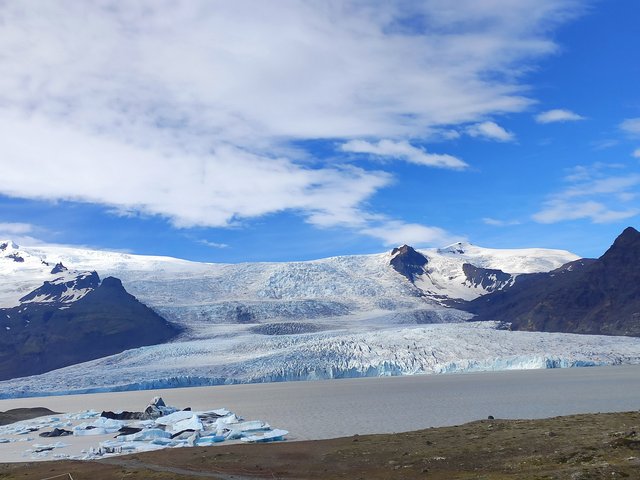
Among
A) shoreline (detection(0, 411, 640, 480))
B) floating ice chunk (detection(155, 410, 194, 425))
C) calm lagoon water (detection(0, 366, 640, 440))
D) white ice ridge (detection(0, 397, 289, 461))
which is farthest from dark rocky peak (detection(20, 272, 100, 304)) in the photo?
shoreline (detection(0, 411, 640, 480))

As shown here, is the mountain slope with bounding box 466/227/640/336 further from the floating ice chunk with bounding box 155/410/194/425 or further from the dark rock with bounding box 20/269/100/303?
the floating ice chunk with bounding box 155/410/194/425

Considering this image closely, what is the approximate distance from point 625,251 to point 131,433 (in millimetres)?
138434

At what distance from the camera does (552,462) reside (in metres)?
21.5

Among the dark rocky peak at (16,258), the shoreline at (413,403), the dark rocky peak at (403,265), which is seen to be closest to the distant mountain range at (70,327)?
the dark rocky peak at (16,258)

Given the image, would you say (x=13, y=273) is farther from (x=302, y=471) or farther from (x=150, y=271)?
(x=302, y=471)

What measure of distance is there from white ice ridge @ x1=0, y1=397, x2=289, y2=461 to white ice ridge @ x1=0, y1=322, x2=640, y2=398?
122ft

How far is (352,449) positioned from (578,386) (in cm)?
3471

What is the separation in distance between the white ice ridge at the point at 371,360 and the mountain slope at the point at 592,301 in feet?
144

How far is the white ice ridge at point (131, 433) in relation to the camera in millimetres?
32906

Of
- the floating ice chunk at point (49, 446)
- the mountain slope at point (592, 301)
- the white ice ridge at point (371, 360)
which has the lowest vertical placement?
the floating ice chunk at point (49, 446)

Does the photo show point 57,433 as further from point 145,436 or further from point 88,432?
point 145,436

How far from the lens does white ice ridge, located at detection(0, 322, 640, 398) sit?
84.3 m

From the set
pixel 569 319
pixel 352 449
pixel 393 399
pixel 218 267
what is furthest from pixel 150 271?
pixel 352 449

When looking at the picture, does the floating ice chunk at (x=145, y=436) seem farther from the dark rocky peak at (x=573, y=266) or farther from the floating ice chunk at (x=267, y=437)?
the dark rocky peak at (x=573, y=266)
